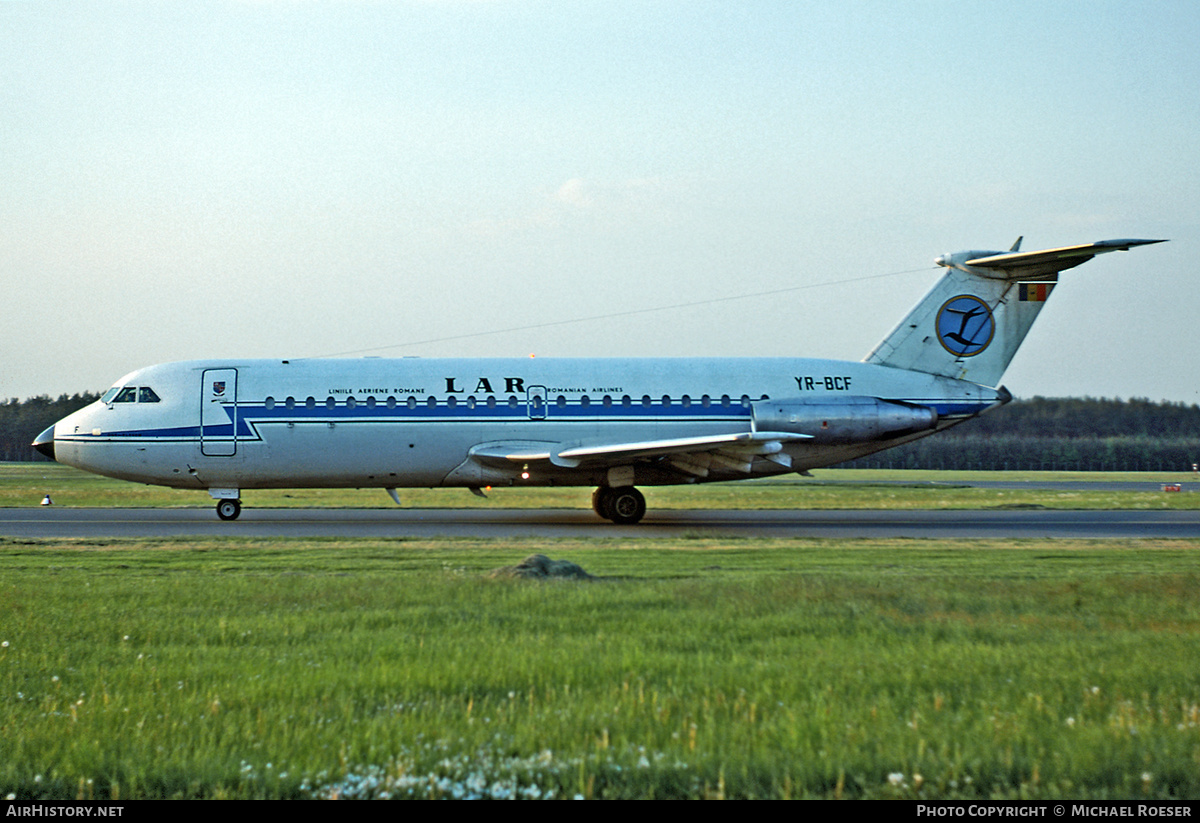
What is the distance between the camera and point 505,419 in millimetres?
25562

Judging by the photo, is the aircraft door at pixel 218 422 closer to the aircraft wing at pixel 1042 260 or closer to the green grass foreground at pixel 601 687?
the green grass foreground at pixel 601 687

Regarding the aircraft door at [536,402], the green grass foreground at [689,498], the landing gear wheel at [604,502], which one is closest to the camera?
the aircraft door at [536,402]

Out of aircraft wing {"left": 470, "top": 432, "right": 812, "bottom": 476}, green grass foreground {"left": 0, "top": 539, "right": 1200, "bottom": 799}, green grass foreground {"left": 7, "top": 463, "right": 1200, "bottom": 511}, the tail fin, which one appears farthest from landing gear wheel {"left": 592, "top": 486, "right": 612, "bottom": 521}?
green grass foreground {"left": 0, "top": 539, "right": 1200, "bottom": 799}

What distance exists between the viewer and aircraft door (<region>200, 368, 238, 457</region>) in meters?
25.2

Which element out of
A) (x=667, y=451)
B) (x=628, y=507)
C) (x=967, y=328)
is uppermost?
(x=967, y=328)

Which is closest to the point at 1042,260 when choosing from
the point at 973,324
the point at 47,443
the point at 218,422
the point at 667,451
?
the point at 973,324

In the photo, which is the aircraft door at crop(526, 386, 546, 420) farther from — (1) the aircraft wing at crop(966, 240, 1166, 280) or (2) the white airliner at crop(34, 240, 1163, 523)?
(1) the aircraft wing at crop(966, 240, 1166, 280)

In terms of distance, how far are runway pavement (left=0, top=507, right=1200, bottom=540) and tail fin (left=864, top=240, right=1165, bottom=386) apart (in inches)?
156

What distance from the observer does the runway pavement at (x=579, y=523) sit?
73.6 feet

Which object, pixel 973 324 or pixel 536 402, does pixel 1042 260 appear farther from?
pixel 536 402

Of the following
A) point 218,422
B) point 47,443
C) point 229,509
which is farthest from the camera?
point 47,443

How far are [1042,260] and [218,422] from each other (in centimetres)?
2041

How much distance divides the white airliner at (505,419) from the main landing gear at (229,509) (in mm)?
41

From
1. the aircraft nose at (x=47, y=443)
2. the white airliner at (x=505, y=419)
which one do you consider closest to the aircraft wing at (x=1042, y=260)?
the white airliner at (x=505, y=419)
